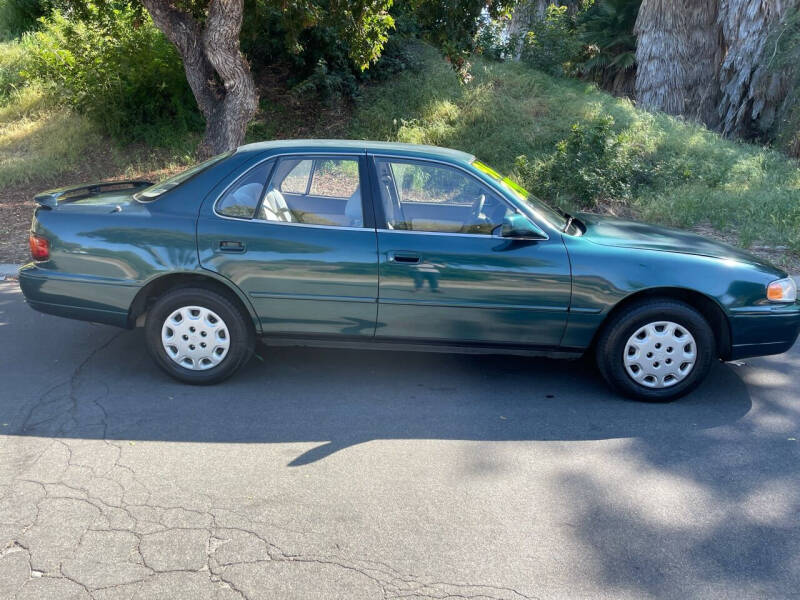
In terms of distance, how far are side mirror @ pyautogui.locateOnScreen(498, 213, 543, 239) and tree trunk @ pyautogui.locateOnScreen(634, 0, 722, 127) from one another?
12067 millimetres

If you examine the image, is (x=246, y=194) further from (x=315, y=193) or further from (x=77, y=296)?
(x=77, y=296)

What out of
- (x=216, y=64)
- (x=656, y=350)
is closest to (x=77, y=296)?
(x=656, y=350)

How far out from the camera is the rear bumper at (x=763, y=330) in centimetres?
495

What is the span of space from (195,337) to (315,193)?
127 cm

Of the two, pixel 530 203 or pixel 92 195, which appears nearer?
pixel 530 203

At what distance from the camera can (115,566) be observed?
3221 millimetres

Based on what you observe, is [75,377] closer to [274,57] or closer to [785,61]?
[274,57]

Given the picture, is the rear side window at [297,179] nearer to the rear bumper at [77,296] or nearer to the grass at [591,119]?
the rear bumper at [77,296]

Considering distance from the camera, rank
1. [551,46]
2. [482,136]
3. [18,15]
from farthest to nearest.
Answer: [18,15]
[551,46]
[482,136]

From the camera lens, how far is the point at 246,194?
504 cm

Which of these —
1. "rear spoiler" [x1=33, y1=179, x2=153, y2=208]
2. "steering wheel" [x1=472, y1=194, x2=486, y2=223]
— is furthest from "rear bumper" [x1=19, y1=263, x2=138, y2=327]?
"steering wheel" [x1=472, y1=194, x2=486, y2=223]

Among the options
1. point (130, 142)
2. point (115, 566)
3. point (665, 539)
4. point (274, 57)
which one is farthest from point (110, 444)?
point (274, 57)

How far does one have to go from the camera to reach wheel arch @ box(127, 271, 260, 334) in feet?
16.4

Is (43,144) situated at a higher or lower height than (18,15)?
lower
